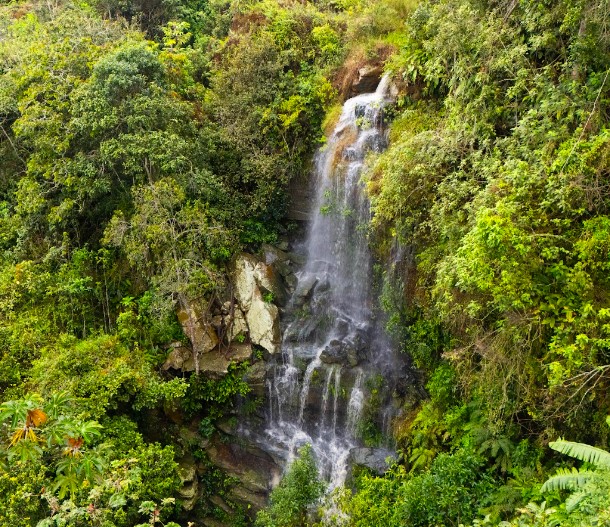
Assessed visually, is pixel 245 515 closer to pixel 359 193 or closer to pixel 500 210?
pixel 359 193

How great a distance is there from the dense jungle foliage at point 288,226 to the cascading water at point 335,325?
841 millimetres

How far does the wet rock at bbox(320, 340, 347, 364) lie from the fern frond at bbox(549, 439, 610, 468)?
640cm

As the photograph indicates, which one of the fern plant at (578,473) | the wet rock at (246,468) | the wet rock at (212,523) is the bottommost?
the wet rock at (212,523)

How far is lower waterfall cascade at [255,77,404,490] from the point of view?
11891 millimetres

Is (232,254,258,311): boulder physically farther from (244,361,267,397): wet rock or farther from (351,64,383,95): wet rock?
(351,64,383,95): wet rock

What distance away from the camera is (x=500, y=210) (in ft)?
22.1

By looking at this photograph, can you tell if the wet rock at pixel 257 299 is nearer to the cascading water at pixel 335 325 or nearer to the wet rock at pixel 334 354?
the cascading water at pixel 335 325

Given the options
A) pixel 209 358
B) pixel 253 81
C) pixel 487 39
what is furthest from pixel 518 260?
pixel 253 81

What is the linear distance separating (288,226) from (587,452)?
1034 centimetres

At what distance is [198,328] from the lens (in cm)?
1248

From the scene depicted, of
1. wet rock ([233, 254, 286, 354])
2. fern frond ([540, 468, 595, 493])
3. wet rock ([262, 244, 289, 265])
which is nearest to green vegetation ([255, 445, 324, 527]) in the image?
wet rock ([233, 254, 286, 354])

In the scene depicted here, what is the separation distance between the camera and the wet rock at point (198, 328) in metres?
12.4

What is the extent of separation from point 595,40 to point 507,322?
484 centimetres

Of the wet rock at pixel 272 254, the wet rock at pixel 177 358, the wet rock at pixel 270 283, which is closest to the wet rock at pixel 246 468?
the wet rock at pixel 177 358
